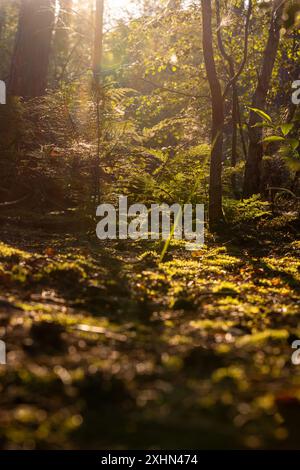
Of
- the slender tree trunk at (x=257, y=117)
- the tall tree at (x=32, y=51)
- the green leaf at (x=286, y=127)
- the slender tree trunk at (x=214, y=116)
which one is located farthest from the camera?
the tall tree at (x=32, y=51)

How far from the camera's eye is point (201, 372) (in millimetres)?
2564

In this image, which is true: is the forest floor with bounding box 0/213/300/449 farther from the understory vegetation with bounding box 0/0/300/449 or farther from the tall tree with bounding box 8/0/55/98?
the tall tree with bounding box 8/0/55/98

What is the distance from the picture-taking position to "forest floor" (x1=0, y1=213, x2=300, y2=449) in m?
2.03

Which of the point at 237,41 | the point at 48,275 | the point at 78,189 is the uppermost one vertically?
the point at 237,41

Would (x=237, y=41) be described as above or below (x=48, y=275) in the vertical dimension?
above

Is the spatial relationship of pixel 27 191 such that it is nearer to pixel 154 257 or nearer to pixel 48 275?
pixel 154 257

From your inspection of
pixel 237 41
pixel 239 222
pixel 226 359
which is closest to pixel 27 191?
pixel 239 222

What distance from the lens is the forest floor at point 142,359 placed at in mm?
2033

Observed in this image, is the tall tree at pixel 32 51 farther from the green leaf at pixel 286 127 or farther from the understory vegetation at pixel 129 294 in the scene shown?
the green leaf at pixel 286 127

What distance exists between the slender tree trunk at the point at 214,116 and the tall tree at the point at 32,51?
13.9ft

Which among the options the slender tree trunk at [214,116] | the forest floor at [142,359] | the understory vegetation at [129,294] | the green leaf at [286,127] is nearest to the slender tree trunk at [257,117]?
the understory vegetation at [129,294]

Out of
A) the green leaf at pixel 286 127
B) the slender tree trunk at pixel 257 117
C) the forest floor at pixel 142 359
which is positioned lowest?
the forest floor at pixel 142 359
